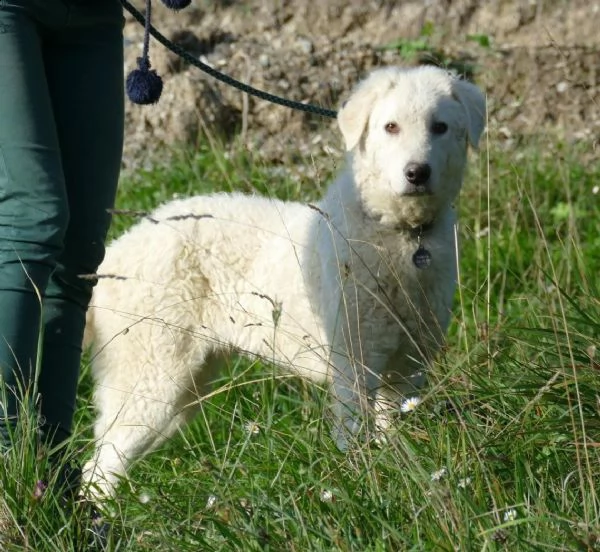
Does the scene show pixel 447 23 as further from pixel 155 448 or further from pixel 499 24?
pixel 155 448

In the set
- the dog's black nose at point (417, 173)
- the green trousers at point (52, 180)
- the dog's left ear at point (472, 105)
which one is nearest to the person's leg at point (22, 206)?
the green trousers at point (52, 180)

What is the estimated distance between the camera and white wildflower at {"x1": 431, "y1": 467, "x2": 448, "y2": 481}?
98.7 inches

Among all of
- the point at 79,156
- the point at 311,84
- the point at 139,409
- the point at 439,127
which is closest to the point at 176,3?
the point at 79,156

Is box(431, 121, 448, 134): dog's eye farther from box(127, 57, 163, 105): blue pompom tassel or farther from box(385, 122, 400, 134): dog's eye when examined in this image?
box(127, 57, 163, 105): blue pompom tassel

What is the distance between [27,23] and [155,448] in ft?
5.89

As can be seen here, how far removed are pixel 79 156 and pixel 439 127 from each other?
1396 millimetres

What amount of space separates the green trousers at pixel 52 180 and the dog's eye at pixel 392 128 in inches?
43.6

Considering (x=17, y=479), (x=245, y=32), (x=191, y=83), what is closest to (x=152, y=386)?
(x=17, y=479)

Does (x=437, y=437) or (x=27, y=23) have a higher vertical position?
(x=27, y=23)

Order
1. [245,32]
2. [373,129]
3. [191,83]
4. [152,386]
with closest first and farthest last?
[373,129] → [152,386] → [191,83] → [245,32]

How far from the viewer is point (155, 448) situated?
408 centimetres

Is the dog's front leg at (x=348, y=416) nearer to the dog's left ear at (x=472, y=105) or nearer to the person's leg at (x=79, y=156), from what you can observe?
the person's leg at (x=79, y=156)

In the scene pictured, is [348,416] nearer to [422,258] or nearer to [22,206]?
[422,258]

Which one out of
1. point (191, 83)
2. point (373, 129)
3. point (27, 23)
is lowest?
point (191, 83)
